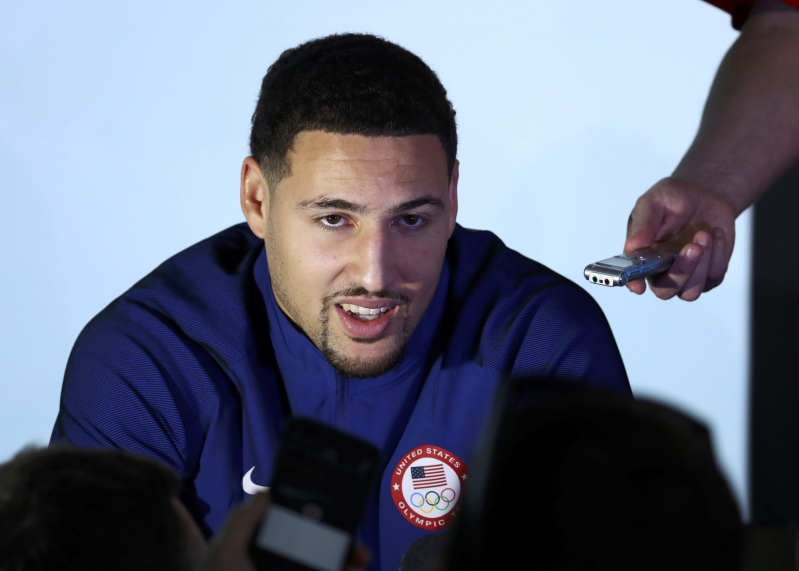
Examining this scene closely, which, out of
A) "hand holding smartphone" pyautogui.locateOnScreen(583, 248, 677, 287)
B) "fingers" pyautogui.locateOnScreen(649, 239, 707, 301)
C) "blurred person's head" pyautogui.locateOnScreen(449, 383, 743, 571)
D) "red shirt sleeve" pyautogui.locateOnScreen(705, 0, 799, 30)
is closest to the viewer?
"blurred person's head" pyautogui.locateOnScreen(449, 383, 743, 571)

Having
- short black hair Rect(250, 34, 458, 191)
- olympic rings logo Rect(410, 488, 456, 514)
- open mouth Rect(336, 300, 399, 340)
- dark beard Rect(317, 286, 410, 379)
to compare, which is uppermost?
short black hair Rect(250, 34, 458, 191)

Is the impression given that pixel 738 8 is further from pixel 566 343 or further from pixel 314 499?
pixel 314 499

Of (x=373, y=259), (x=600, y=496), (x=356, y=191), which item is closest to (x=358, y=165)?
(x=356, y=191)

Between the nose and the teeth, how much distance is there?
0.06 m

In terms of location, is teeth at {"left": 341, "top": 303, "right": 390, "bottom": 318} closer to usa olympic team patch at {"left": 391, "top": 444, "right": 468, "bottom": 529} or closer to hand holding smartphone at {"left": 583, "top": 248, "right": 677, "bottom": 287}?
usa olympic team patch at {"left": 391, "top": 444, "right": 468, "bottom": 529}

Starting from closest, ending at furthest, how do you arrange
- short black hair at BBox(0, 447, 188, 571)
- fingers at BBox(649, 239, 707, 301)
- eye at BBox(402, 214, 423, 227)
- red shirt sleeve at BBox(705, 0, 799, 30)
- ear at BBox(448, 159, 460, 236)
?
short black hair at BBox(0, 447, 188, 571)
fingers at BBox(649, 239, 707, 301)
eye at BBox(402, 214, 423, 227)
ear at BBox(448, 159, 460, 236)
red shirt sleeve at BBox(705, 0, 799, 30)

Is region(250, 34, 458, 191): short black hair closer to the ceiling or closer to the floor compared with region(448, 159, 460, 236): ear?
closer to the ceiling

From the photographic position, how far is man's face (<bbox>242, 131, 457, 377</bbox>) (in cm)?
142

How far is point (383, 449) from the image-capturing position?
1.49m

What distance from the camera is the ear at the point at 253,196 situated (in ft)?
5.20

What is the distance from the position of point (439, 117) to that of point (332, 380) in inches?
18.5

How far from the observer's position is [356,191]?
4.64 ft

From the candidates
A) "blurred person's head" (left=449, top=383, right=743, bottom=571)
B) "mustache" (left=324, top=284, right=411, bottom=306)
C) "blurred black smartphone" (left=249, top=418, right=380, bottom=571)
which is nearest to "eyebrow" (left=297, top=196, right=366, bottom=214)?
"mustache" (left=324, top=284, right=411, bottom=306)

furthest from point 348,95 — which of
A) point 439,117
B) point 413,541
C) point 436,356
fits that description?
point 413,541
